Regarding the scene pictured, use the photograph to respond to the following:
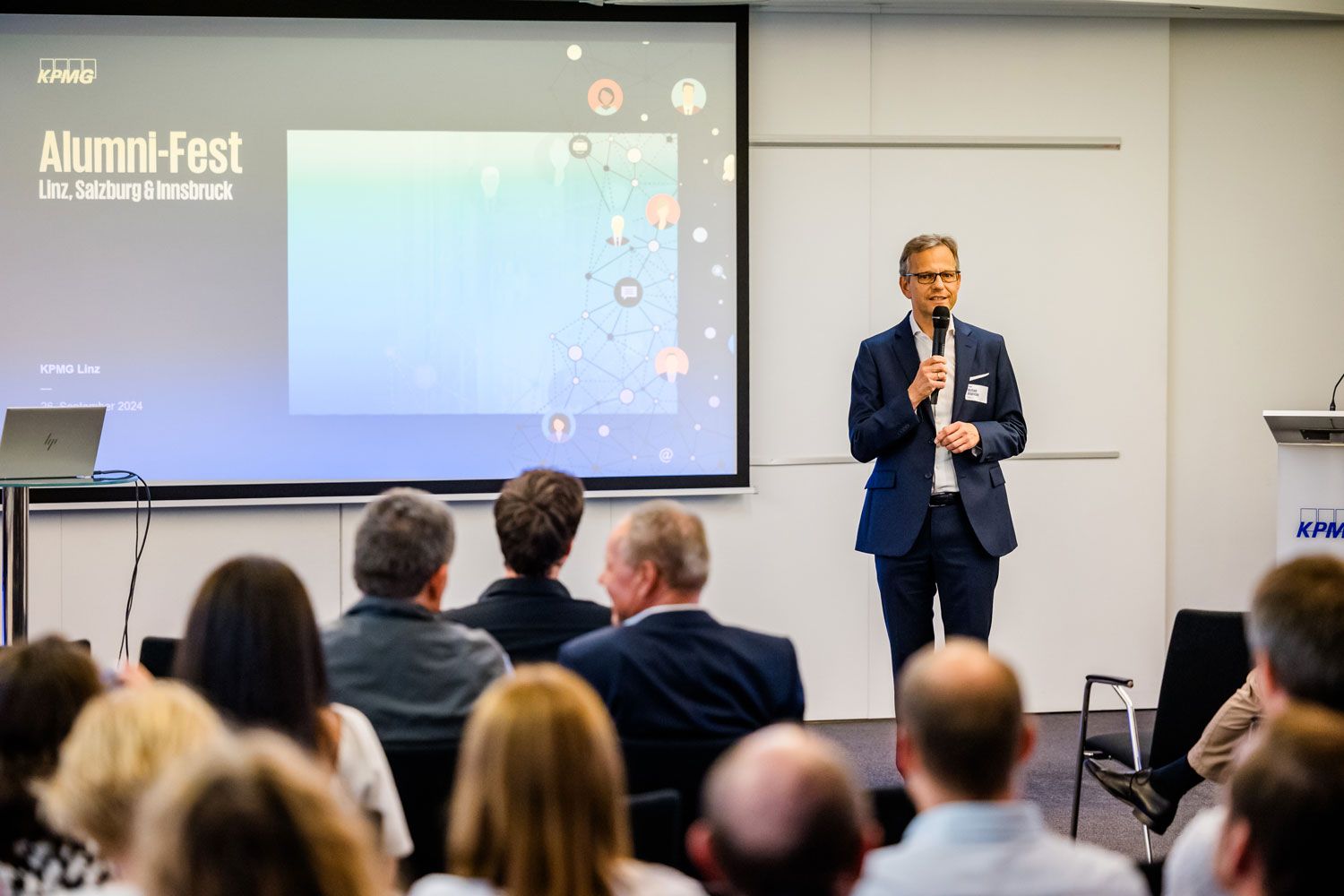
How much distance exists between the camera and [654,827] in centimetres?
198

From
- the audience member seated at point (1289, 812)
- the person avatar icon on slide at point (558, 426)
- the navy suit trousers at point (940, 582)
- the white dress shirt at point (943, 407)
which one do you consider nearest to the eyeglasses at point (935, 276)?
the white dress shirt at point (943, 407)

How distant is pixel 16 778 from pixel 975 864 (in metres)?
1.20

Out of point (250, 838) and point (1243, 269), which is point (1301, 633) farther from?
point (1243, 269)

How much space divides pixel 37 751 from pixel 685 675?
1121mm

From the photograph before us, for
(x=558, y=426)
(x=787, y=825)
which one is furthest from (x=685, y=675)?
(x=558, y=426)

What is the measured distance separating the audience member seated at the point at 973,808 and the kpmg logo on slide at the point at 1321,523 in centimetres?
369

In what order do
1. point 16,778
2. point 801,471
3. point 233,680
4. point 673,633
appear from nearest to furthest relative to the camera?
1. point 16,778
2. point 233,680
3. point 673,633
4. point 801,471

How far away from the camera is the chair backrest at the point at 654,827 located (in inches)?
77.3

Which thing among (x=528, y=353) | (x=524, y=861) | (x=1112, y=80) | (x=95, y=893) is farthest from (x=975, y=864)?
(x=1112, y=80)

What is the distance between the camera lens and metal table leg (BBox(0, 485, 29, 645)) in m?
4.41

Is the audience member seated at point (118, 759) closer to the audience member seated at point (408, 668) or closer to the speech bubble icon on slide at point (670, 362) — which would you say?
the audience member seated at point (408, 668)

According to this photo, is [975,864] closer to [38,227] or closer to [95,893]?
[95,893]

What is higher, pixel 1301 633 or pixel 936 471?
pixel 936 471

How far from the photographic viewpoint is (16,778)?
1.76 m
